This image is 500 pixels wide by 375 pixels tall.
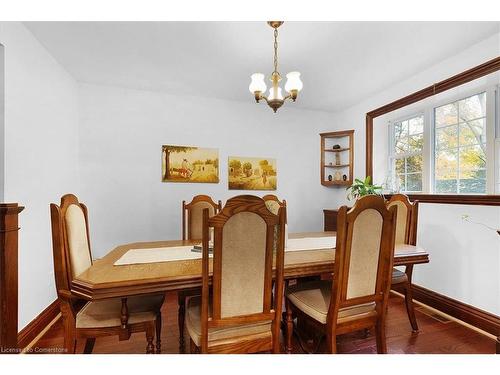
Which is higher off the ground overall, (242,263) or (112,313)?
(242,263)

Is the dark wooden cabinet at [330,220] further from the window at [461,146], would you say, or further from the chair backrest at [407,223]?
the chair backrest at [407,223]

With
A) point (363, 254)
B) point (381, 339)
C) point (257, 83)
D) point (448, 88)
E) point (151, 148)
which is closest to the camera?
point (363, 254)

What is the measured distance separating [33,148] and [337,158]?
3907 millimetres

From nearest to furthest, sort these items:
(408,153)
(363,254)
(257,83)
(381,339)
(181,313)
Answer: (363,254) < (381,339) < (181,313) < (257,83) < (408,153)

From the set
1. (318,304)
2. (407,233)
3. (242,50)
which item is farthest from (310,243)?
(242,50)

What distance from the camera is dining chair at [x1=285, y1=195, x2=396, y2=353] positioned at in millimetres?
1396

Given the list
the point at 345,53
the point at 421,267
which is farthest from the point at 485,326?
the point at 345,53

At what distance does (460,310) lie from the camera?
2.37 meters

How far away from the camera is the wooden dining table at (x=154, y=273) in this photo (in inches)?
47.4

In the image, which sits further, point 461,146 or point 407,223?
point 461,146

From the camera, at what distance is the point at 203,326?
123 cm

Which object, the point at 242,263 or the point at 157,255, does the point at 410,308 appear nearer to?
the point at 242,263

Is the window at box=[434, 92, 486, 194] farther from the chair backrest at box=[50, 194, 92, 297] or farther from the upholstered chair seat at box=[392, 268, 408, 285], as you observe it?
the chair backrest at box=[50, 194, 92, 297]
